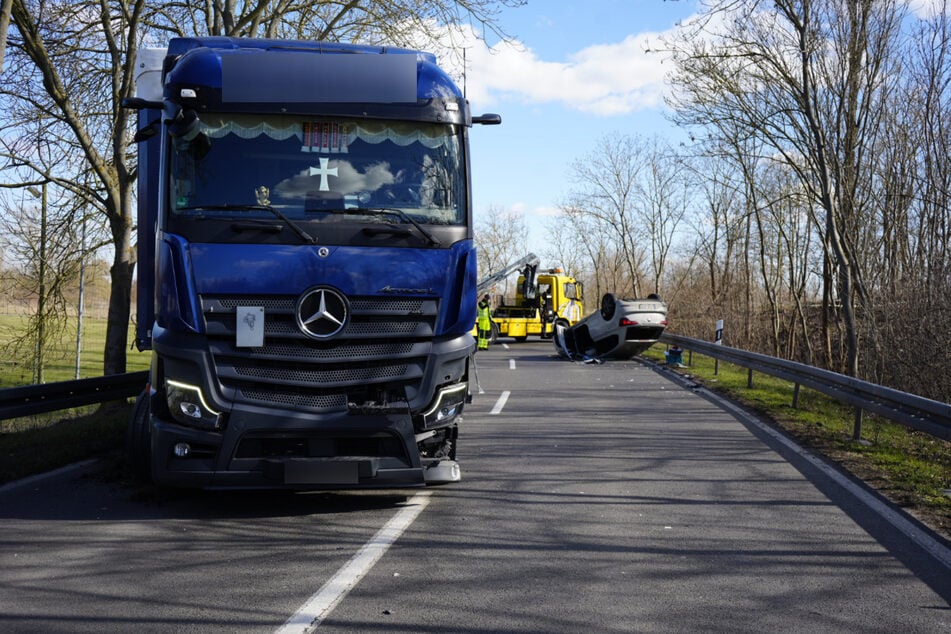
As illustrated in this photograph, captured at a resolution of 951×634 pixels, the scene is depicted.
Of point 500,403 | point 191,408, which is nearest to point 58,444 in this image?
point 191,408

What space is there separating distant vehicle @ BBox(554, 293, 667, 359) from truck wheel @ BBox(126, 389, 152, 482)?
54.7 feet

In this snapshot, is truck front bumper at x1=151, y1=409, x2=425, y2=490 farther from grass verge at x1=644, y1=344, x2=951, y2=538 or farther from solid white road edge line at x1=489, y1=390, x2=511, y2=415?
solid white road edge line at x1=489, y1=390, x2=511, y2=415

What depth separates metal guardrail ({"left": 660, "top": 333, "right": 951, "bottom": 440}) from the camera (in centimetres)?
745

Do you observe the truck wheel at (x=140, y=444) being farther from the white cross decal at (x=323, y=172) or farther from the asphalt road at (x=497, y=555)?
the white cross decal at (x=323, y=172)

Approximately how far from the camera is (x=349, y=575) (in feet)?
16.5

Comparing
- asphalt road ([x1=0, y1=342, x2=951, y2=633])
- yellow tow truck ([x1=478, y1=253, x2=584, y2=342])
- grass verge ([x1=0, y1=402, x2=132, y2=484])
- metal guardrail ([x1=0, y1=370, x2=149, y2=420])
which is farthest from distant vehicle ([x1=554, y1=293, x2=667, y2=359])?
metal guardrail ([x1=0, y1=370, x2=149, y2=420])

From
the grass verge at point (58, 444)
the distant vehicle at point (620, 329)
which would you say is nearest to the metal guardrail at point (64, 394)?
the grass verge at point (58, 444)

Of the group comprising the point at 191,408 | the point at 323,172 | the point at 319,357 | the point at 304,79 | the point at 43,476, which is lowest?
the point at 43,476

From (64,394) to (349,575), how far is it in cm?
563

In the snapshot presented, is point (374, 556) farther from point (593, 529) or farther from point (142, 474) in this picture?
point (142, 474)

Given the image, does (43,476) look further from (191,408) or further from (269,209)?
(269,209)

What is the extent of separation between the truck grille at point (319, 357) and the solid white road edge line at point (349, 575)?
34.5 inches

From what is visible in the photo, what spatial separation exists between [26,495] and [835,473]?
22.8 ft

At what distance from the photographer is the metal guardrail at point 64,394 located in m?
8.36
